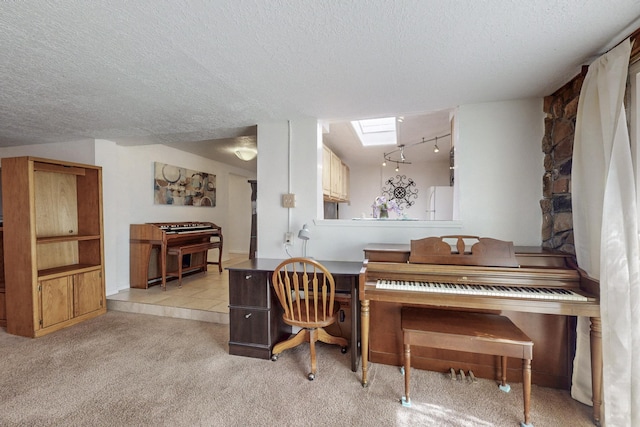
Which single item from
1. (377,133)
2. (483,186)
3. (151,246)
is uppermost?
(377,133)

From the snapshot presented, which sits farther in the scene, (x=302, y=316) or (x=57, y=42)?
(x=302, y=316)

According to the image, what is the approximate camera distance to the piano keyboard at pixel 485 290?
1620 mm

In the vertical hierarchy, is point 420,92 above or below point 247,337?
above

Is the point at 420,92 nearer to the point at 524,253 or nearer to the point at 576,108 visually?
the point at 576,108

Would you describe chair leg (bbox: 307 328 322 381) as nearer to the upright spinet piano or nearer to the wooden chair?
the wooden chair

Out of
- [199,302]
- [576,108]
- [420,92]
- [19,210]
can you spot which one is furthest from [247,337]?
[576,108]

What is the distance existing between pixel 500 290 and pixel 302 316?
52.5 inches

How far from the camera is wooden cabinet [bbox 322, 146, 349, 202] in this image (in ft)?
12.4

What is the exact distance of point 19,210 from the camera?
268 cm

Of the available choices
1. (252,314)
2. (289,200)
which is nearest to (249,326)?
(252,314)

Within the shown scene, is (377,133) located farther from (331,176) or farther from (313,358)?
(313,358)

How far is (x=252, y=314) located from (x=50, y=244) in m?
2.73

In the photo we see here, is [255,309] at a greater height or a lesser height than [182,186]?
lesser

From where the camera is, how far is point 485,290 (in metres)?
1.75
